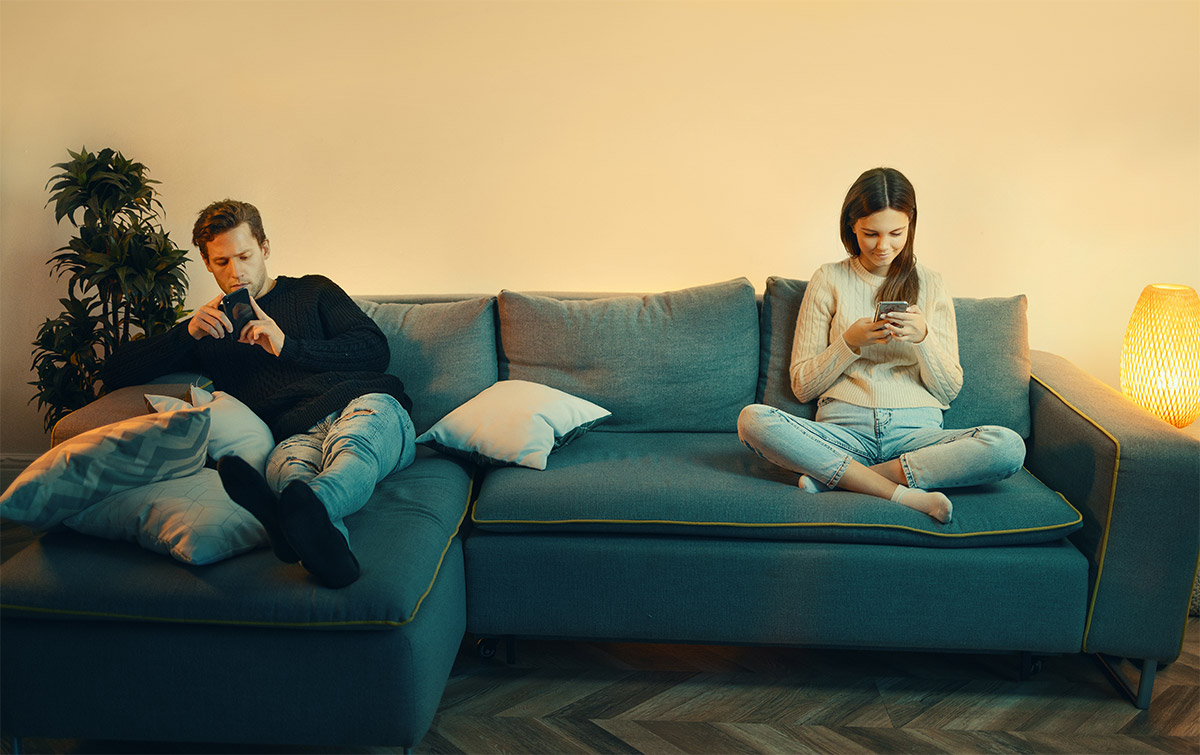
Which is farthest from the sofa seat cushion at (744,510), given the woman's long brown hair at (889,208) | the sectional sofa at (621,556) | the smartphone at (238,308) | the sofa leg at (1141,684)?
the smartphone at (238,308)

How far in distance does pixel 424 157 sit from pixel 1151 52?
8.05ft

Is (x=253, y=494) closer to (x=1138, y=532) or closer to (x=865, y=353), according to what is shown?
(x=865, y=353)

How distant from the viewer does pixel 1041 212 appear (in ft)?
9.55

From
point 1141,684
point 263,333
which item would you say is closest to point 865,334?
point 1141,684

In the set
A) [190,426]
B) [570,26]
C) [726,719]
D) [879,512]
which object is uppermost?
[570,26]

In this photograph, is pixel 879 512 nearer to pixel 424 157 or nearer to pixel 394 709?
pixel 394 709

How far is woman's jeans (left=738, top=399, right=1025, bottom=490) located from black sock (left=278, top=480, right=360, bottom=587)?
3.36 ft

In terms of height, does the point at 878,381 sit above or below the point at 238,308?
below

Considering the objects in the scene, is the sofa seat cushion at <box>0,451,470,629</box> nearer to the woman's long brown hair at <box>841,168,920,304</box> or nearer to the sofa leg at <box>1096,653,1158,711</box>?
the woman's long brown hair at <box>841,168,920,304</box>

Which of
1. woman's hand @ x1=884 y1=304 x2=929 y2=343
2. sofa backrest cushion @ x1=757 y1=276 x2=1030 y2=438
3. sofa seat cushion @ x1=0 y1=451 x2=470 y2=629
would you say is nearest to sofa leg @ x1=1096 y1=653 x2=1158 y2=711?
sofa backrest cushion @ x1=757 y1=276 x2=1030 y2=438

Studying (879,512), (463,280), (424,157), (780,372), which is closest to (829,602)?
(879,512)

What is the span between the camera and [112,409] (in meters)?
2.07

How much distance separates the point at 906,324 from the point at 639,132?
1.27m

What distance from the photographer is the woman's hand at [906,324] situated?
210cm
